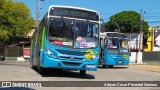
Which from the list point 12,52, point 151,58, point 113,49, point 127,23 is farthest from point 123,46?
point 127,23

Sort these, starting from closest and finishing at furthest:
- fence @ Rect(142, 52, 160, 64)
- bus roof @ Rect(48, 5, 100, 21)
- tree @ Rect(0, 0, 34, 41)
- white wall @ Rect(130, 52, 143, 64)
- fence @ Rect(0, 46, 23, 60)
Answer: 1. bus roof @ Rect(48, 5, 100, 21)
2. fence @ Rect(142, 52, 160, 64)
3. white wall @ Rect(130, 52, 143, 64)
4. fence @ Rect(0, 46, 23, 60)
5. tree @ Rect(0, 0, 34, 41)

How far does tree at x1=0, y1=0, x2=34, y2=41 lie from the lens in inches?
2667

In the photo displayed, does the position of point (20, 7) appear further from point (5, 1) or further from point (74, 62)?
point (74, 62)

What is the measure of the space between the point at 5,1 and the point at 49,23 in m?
55.1

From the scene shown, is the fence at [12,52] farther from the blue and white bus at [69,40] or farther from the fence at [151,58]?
the blue and white bus at [69,40]

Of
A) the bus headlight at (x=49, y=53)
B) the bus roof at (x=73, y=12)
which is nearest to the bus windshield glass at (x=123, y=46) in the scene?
the bus roof at (x=73, y=12)

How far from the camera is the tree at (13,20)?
67750 mm

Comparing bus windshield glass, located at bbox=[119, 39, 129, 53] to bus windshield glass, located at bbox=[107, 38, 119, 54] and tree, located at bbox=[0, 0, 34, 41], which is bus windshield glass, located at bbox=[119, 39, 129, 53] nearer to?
bus windshield glass, located at bbox=[107, 38, 119, 54]

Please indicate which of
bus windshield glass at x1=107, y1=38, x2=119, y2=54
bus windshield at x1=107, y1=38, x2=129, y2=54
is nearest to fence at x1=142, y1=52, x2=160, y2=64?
bus windshield at x1=107, y1=38, x2=129, y2=54

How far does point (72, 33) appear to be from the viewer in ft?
58.6

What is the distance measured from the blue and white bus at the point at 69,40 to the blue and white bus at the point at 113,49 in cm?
1427

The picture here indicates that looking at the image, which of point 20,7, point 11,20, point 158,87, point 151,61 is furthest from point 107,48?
point 20,7

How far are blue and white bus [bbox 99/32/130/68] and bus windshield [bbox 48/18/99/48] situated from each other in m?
14.3

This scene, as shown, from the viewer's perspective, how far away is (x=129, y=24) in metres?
85.2
